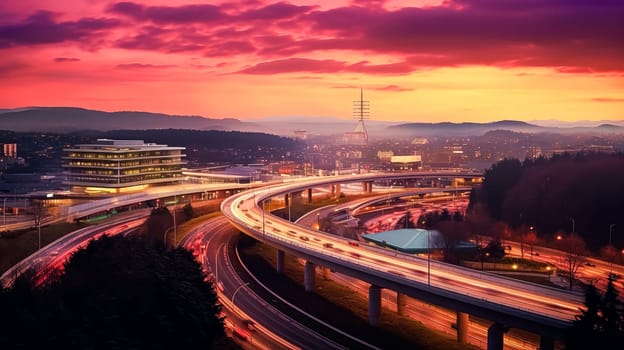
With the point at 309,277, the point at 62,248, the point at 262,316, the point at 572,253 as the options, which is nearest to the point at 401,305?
the point at 309,277

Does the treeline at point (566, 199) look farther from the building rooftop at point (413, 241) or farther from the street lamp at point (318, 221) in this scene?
the street lamp at point (318, 221)

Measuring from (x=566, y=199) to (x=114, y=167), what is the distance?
260ft

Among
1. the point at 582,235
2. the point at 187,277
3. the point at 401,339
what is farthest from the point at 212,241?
the point at 582,235

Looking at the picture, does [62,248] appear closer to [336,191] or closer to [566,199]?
[566,199]

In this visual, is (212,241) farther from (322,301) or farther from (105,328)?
(105,328)

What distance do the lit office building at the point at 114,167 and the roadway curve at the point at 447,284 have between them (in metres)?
63.7

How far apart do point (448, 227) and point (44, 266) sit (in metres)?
43.9

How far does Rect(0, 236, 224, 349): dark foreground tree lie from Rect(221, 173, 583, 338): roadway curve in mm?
10745

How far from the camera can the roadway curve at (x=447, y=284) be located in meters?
29.8

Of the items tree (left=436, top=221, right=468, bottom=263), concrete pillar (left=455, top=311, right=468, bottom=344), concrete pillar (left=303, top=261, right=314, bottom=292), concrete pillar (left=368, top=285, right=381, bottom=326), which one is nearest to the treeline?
tree (left=436, top=221, right=468, bottom=263)

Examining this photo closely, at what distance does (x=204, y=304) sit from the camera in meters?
34.4

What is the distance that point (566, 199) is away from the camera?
2936 inches

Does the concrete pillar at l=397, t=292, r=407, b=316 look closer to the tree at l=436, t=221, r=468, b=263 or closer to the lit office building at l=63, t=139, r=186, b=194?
the tree at l=436, t=221, r=468, b=263

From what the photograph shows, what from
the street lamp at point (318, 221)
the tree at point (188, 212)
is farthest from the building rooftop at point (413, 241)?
the tree at point (188, 212)
